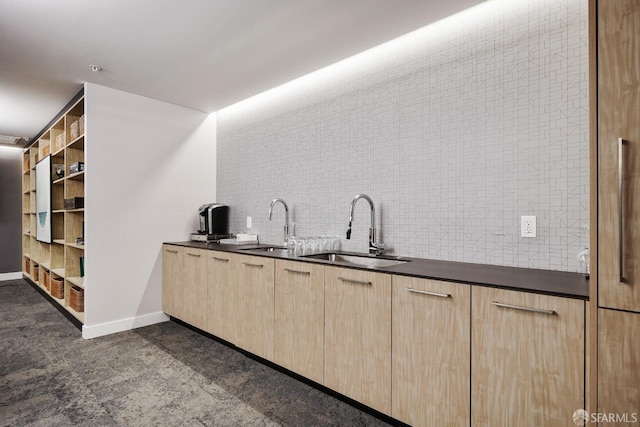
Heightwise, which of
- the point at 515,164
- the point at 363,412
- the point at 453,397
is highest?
the point at 515,164

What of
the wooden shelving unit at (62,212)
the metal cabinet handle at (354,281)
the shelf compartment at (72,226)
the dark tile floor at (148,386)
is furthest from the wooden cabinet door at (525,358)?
the shelf compartment at (72,226)

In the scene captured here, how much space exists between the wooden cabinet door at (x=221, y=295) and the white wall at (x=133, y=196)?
98cm

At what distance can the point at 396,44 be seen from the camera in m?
2.47

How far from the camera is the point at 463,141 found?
2.13 metres

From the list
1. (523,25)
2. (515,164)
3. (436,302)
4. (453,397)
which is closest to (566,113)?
(515,164)

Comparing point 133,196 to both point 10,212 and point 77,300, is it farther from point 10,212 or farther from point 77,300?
point 10,212

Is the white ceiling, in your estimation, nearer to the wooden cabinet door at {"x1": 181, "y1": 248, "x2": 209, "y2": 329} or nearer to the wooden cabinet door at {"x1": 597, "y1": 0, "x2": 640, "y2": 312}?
the wooden cabinet door at {"x1": 597, "y1": 0, "x2": 640, "y2": 312}

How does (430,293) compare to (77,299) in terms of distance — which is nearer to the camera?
(430,293)

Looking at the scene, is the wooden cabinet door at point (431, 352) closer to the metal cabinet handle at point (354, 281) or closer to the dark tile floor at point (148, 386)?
the metal cabinet handle at point (354, 281)

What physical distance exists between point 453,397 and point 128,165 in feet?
11.1

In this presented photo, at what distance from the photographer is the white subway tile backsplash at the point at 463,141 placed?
1795mm

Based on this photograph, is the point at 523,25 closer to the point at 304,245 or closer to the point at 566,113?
the point at 566,113

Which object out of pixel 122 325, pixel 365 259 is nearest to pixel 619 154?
pixel 365 259

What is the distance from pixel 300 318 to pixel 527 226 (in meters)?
1.42
